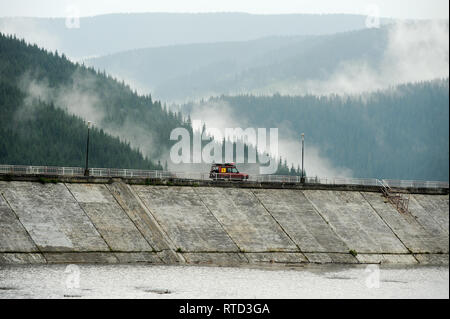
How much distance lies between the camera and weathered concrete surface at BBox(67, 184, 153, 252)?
9075 centimetres

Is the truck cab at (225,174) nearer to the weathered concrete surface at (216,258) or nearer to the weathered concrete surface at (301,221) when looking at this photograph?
the weathered concrete surface at (301,221)

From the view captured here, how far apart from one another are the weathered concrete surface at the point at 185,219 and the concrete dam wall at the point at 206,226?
11 cm

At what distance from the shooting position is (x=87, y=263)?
8506 cm

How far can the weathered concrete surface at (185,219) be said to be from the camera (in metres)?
95.2

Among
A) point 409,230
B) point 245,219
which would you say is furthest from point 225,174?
point 409,230

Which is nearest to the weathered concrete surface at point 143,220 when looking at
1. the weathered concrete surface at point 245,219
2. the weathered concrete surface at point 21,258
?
the weathered concrete surface at point 245,219

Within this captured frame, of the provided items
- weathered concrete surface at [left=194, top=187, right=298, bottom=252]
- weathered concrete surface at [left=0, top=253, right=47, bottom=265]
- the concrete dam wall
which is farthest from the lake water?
weathered concrete surface at [left=194, top=187, right=298, bottom=252]

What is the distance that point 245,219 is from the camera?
103062mm

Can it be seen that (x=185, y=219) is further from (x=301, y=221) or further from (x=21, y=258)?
(x=21, y=258)

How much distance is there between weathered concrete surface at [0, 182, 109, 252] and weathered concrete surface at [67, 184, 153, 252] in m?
0.86

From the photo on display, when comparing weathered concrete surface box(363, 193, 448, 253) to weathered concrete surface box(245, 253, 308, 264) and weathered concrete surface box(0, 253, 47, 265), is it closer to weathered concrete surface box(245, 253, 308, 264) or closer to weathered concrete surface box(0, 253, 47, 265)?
weathered concrete surface box(245, 253, 308, 264)

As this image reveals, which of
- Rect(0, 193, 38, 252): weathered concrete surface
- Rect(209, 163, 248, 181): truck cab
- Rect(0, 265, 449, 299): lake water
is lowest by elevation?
Rect(0, 265, 449, 299): lake water
